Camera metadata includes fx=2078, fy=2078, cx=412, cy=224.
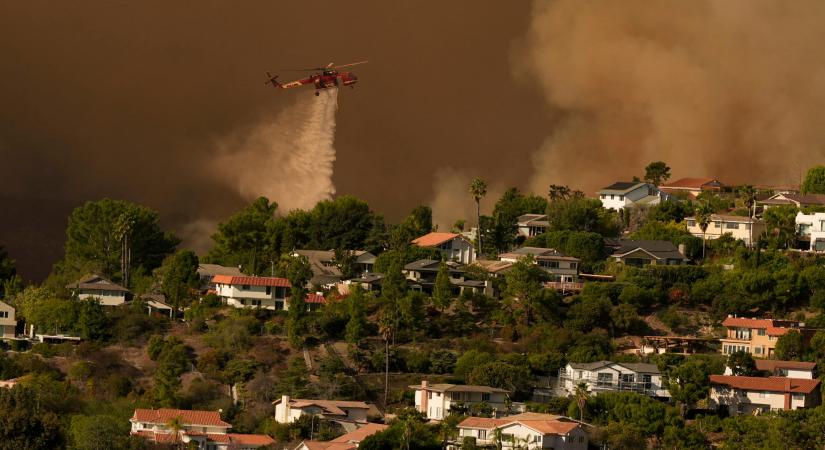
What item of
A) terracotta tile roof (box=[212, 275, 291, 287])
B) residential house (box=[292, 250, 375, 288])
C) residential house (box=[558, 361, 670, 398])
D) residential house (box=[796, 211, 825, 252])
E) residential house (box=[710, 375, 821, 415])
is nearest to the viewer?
residential house (box=[710, 375, 821, 415])

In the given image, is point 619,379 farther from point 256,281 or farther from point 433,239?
point 433,239

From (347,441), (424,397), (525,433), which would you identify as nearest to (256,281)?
(424,397)

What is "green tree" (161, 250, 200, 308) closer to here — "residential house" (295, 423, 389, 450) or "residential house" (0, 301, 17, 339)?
"residential house" (0, 301, 17, 339)

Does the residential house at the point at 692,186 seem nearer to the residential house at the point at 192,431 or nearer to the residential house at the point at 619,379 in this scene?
the residential house at the point at 619,379

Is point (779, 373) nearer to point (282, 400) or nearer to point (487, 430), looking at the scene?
point (487, 430)

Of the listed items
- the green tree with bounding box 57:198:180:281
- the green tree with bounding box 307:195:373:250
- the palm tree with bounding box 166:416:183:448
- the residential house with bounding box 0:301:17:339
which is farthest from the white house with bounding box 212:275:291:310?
the palm tree with bounding box 166:416:183:448

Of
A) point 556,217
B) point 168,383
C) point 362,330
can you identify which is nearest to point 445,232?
point 556,217
